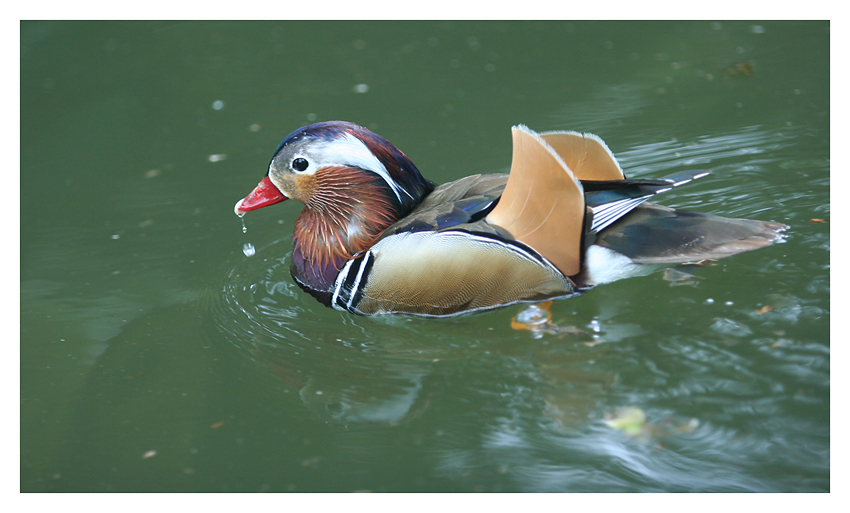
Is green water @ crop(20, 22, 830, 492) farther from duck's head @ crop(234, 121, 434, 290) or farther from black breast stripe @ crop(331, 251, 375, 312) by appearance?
duck's head @ crop(234, 121, 434, 290)

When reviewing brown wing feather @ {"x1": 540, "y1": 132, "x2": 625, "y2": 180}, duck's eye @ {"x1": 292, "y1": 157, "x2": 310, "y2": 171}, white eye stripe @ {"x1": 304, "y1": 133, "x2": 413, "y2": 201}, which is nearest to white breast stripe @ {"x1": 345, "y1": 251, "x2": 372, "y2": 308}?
white eye stripe @ {"x1": 304, "y1": 133, "x2": 413, "y2": 201}

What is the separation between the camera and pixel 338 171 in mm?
3912

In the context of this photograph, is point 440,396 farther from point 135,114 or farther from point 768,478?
point 135,114

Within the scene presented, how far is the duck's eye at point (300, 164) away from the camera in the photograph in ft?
12.8

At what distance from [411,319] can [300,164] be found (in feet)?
3.29

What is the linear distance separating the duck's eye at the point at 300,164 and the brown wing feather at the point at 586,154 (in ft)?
4.12

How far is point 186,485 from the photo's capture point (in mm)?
3135

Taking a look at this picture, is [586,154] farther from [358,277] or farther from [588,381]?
[358,277]

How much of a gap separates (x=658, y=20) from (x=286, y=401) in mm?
5715

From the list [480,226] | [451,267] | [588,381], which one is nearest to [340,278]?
[451,267]

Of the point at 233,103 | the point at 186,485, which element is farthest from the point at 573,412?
the point at 233,103

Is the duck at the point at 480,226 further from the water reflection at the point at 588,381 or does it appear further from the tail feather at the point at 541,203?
the water reflection at the point at 588,381

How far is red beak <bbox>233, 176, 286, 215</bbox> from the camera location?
13.4 ft

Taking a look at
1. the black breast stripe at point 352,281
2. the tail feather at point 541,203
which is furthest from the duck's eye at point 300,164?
the tail feather at point 541,203
